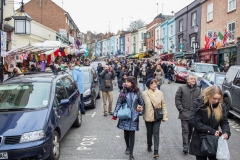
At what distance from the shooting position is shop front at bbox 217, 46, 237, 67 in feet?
70.1

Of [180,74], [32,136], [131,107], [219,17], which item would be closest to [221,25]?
[219,17]

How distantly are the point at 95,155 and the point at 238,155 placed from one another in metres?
2.96

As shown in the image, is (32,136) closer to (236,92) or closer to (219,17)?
(236,92)

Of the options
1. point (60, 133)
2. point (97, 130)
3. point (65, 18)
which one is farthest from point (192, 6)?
point (60, 133)

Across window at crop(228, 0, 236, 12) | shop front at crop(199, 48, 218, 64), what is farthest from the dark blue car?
shop front at crop(199, 48, 218, 64)

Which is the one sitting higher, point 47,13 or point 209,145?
point 47,13

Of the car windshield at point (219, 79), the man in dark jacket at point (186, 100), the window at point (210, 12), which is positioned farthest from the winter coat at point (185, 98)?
the window at point (210, 12)

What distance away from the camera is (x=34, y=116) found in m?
5.09

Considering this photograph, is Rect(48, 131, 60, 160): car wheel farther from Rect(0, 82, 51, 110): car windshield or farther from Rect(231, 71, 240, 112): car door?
Rect(231, 71, 240, 112): car door

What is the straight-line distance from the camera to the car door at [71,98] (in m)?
6.83

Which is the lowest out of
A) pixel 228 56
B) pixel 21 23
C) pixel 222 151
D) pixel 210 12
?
pixel 222 151

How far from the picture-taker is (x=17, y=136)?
4617 mm

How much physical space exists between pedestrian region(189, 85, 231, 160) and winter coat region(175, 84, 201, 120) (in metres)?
2.00

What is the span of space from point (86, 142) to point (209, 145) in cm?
368
